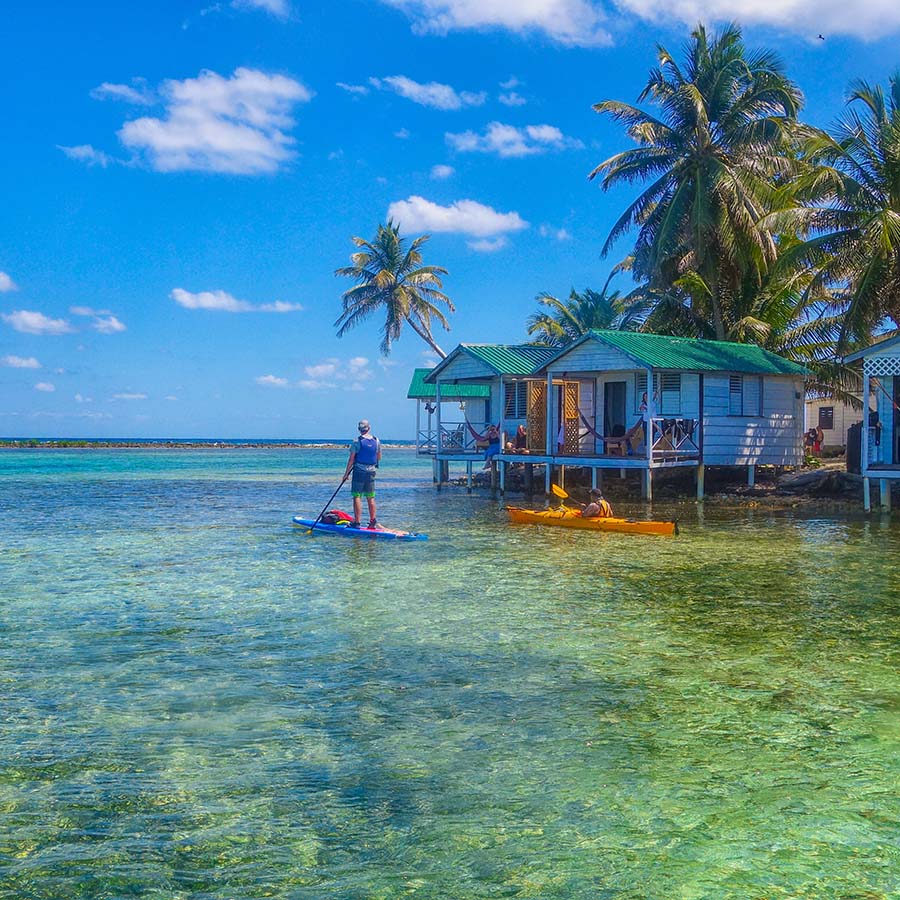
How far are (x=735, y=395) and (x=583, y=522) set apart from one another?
10.8 m

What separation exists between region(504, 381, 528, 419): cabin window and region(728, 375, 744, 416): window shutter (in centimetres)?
775

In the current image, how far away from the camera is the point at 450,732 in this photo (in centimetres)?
745

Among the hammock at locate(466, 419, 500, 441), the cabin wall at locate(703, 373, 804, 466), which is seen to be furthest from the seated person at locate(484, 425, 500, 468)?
the cabin wall at locate(703, 373, 804, 466)

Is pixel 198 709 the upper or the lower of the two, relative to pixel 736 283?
lower

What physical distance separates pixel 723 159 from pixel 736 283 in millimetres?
4596

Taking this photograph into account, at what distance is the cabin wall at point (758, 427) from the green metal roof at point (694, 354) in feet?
1.80

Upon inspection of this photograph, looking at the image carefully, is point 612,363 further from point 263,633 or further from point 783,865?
point 783,865

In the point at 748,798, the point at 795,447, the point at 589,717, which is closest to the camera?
the point at 748,798

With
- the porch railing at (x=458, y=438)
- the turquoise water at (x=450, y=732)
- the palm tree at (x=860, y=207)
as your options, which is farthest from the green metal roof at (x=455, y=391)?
the turquoise water at (x=450, y=732)

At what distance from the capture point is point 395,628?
1127 centimetres

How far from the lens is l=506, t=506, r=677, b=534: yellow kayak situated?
2023cm

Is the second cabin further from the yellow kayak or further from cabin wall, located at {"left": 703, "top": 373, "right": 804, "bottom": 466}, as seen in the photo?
the yellow kayak

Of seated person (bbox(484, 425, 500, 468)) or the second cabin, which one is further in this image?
seated person (bbox(484, 425, 500, 468))

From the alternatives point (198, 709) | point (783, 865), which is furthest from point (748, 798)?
point (198, 709)
